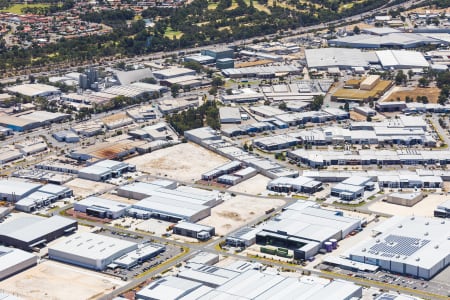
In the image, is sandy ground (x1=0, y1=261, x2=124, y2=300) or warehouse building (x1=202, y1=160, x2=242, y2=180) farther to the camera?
warehouse building (x1=202, y1=160, x2=242, y2=180)

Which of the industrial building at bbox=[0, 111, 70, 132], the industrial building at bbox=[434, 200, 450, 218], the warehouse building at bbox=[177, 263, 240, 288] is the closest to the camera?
the warehouse building at bbox=[177, 263, 240, 288]

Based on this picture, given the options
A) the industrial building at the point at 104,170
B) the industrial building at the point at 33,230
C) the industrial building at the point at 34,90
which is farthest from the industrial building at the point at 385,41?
the industrial building at the point at 33,230

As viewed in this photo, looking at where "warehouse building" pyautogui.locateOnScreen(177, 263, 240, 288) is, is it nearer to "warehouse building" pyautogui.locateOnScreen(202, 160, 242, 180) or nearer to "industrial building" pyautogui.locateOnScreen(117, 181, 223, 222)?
→ "industrial building" pyautogui.locateOnScreen(117, 181, 223, 222)

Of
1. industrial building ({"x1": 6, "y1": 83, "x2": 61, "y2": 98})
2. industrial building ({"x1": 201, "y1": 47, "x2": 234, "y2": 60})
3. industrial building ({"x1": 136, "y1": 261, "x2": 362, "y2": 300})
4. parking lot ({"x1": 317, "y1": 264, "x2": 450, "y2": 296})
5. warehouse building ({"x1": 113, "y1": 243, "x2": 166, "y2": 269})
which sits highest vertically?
industrial building ({"x1": 201, "y1": 47, "x2": 234, "y2": 60})

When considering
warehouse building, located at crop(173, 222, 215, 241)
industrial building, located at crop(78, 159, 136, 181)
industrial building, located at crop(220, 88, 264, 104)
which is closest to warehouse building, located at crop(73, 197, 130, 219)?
warehouse building, located at crop(173, 222, 215, 241)

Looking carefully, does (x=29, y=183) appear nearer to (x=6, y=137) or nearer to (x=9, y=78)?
(x=6, y=137)

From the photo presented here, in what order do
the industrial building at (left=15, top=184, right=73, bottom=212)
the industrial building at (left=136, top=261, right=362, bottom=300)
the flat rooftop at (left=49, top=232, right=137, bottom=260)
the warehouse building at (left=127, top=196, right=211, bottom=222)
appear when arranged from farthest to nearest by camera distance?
the industrial building at (left=15, top=184, right=73, bottom=212)
the warehouse building at (left=127, top=196, right=211, bottom=222)
the flat rooftop at (left=49, top=232, right=137, bottom=260)
the industrial building at (left=136, top=261, right=362, bottom=300)

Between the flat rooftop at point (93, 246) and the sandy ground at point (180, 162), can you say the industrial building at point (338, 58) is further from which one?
the flat rooftop at point (93, 246)

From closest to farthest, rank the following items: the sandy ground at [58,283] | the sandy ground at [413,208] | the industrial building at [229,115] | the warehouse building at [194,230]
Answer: the sandy ground at [58,283] → the warehouse building at [194,230] → the sandy ground at [413,208] → the industrial building at [229,115]
